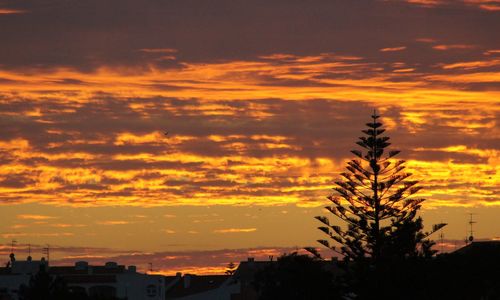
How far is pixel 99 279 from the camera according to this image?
117 metres

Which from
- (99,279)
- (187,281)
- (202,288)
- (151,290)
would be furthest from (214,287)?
(99,279)

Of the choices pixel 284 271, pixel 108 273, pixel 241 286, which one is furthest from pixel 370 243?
pixel 241 286

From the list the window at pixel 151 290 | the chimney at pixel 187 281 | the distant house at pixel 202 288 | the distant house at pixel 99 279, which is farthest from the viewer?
the chimney at pixel 187 281

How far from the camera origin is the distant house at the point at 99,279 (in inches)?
4422

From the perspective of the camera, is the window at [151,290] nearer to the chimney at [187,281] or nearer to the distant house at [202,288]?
the distant house at [202,288]

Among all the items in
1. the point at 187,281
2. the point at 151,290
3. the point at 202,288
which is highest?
the point at 187,281

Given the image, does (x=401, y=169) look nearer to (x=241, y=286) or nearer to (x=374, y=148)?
(x=374, y=148)

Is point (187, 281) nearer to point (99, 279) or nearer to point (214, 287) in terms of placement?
point (214, 287)

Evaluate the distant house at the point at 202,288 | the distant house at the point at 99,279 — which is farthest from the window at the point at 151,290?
the distant house at the point at 202,288

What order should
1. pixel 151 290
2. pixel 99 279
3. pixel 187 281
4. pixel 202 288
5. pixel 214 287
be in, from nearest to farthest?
pixel 99 279
pixel 151 290
pixel 214 287
pixel 202 288
pixel 187 281

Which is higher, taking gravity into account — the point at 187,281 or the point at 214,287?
the point at 187,281

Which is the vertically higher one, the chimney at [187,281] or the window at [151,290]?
the chimney at [187,281]

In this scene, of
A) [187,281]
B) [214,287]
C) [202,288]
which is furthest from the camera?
[187,281]

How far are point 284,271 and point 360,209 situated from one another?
95.8 ft
